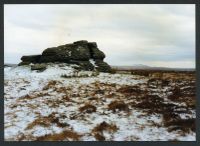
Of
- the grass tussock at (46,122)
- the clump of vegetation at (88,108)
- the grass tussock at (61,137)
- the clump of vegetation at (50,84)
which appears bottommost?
the grass tussock at (61,137)

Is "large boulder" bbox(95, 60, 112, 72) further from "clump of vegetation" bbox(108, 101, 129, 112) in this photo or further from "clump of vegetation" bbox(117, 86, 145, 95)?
"clump of vegetation" bbox(108, 101, 129, 112)

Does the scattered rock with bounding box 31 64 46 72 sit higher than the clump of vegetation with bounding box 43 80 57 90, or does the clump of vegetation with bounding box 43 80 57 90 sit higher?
the scattered rock with bounding box 31 64 46 72

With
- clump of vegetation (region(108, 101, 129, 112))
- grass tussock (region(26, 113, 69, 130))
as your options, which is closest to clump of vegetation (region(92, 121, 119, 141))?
grass tussock (region(26, 113, 69, 130))

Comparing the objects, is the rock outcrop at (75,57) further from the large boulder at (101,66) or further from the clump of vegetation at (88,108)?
the clump of vegetation at (88,108)

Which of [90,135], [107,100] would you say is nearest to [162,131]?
[90,135]

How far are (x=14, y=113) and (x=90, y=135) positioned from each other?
12.6ft

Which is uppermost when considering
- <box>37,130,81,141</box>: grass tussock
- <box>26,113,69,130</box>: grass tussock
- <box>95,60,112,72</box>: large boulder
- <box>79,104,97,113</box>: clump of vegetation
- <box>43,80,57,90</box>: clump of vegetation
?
<box>95,60,112,72</box>: large boulder

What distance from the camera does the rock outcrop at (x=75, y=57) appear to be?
2792cm

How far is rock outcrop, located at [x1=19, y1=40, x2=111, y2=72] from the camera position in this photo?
27.9 meters

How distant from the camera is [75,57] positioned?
28.5m

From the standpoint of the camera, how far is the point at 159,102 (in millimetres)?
16266

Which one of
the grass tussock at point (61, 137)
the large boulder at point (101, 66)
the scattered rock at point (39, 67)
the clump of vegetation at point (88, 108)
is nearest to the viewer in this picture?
the grass tussock at point (61, 137)

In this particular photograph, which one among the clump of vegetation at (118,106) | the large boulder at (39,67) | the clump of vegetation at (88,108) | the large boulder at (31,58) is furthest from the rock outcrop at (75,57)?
the clump of vegetation at (88,108)

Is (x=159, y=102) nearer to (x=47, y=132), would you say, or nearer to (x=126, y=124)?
(x=126, y=124)
